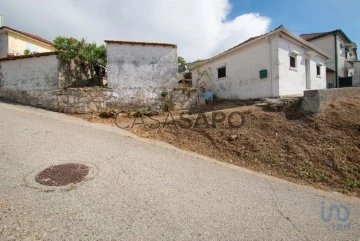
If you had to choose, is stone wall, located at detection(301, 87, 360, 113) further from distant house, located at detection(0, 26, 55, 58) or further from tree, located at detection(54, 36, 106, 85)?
distant house, located at detection(0, 26, 55, 58)

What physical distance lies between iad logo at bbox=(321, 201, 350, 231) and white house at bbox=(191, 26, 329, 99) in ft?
26.0

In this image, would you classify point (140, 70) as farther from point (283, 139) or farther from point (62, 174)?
point (62, 174)

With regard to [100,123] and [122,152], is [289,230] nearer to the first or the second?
[122,152]

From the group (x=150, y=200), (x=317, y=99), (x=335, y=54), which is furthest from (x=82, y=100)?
(x=335, y=54)

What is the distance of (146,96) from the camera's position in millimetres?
11922

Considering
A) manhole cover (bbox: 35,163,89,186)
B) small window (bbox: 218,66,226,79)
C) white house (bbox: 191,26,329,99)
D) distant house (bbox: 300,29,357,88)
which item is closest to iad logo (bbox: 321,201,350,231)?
manhole cover (bbox: 35,163,89,186)

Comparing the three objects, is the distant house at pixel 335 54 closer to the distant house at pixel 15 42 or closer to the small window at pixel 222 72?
the small window at pixel 222 72

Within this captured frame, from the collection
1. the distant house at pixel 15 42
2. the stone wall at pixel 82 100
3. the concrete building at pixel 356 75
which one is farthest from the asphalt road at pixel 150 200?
the concrete building at pixel 356 75

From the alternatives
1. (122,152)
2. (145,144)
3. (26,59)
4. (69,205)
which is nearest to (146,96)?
(145,144)

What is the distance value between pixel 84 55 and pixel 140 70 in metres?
3.22

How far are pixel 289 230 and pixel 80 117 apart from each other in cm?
930

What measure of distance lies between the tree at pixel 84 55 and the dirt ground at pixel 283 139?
3.97 meters

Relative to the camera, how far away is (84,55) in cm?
1243

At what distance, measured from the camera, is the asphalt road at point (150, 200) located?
11.4 ft
